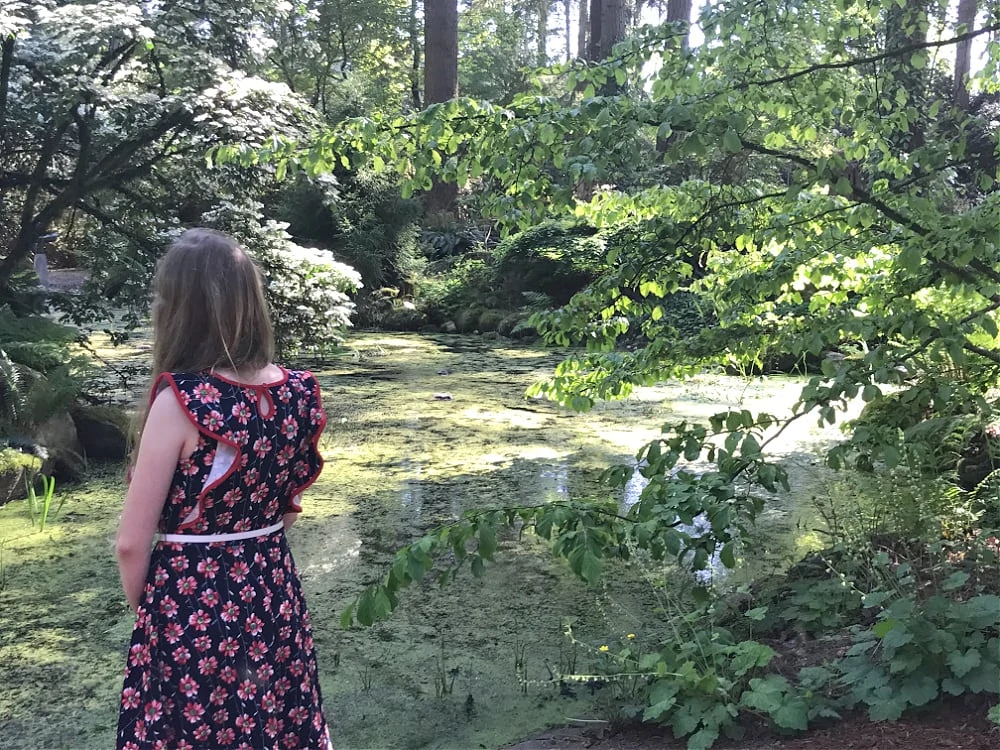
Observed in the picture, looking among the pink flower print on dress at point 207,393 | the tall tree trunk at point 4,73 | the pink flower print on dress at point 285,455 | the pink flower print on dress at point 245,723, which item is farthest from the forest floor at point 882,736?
the tall tree trunk at point 4,73

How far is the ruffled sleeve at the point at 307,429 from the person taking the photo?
1.77 metres

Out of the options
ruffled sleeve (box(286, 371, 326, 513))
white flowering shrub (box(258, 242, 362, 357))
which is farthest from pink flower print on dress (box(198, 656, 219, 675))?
white flowering shrub (box(258, 242, 362, 357))

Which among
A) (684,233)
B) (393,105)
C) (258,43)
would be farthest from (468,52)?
(684,233)

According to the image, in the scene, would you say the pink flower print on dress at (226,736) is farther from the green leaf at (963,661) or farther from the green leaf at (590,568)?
the green leaf at (963,661)

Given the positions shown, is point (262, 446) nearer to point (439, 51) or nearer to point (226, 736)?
point (226, 736)

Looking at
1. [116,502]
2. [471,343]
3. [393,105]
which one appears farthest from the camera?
[393,105]

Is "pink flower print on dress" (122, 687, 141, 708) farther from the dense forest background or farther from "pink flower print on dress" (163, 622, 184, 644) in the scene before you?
the dense forest background

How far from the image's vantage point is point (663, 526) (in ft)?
6.06

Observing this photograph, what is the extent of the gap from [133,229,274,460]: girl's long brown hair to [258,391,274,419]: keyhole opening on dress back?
67 millimetres

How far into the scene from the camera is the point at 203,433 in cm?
159

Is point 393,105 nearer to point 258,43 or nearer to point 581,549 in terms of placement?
point 258,43

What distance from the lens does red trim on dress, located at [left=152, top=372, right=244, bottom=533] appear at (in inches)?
62.1

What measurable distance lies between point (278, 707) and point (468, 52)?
25395mm

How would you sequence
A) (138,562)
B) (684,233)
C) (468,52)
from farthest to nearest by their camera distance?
(468,52), (684,233), (138,562)
